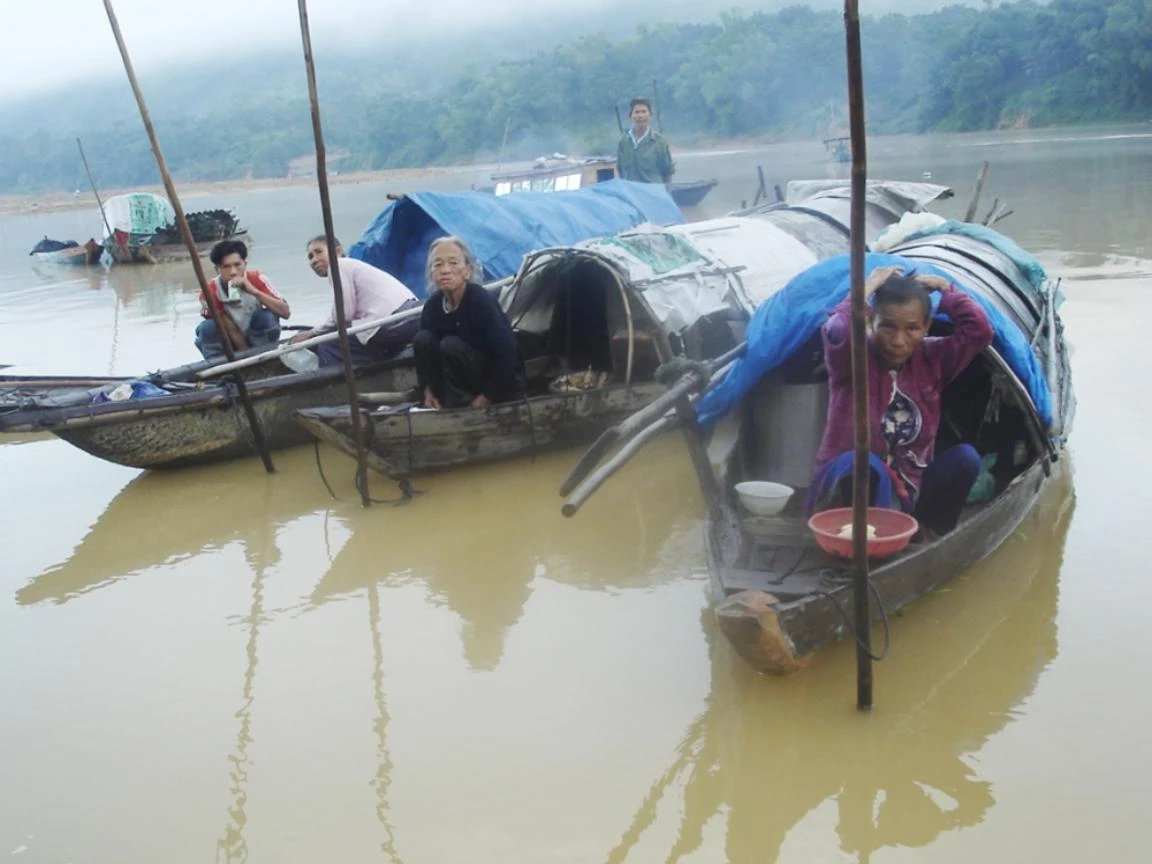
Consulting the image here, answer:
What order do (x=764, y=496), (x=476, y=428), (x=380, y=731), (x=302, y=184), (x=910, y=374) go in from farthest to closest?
(x=302, y=184) → (x=476, y=428) → (x=764, y=496) → (x=910, y=374) → (x=380, y=731)

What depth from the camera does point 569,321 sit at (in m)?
7.15

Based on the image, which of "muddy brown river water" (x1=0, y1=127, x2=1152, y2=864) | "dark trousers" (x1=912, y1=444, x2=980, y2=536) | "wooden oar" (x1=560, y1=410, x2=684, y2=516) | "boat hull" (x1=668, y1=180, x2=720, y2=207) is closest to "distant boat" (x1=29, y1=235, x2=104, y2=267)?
"boat hull" (x1=668, y1=180, x2=720, y2=207)

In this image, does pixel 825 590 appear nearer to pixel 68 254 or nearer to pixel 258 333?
pixel 258 333

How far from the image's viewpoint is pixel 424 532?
5258mm

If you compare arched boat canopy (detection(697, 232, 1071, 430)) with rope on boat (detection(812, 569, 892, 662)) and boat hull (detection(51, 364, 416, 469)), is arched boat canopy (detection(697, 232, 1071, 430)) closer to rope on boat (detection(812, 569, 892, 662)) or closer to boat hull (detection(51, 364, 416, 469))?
rope on boat (detection(812, 569, 892, 662))

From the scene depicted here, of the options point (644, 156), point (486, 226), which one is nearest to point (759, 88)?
point (644, 156)

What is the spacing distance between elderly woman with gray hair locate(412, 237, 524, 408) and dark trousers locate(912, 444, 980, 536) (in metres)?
2.57

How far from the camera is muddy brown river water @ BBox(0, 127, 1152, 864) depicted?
115 inches

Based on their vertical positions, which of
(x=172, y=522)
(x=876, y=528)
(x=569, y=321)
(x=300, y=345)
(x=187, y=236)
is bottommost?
(x=172, y=522)

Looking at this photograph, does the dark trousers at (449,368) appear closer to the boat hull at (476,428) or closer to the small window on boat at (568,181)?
the boat hull at (476,428)

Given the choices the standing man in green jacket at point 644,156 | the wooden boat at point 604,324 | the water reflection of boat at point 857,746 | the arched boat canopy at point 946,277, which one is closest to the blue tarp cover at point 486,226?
the wooden boat at point 604,324

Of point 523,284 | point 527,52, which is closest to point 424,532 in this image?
point 523,284

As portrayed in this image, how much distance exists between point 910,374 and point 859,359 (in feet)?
3.08

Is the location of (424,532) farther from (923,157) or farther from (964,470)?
(923,157)
